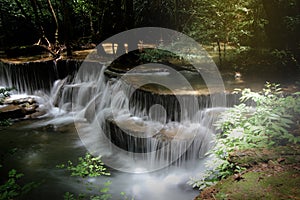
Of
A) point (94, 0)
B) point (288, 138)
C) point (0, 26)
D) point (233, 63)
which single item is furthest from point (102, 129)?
point (0, 26)

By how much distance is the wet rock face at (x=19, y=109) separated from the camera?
401 inches

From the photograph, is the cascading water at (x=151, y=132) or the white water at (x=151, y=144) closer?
the white water at (x=151, y=144)

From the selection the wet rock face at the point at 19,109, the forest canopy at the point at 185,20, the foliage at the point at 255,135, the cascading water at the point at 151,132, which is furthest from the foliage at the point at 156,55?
the foliage at the point at 255,135

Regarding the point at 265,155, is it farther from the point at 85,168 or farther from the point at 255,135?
the point at 85,168

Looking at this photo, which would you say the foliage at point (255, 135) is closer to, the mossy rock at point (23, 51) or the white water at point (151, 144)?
the white water at point (151, 144)

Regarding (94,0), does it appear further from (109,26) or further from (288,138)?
(288,138)

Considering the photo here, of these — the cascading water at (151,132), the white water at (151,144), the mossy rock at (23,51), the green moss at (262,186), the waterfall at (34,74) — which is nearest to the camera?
the green moss at (262,186)

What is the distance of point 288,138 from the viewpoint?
3.37 m

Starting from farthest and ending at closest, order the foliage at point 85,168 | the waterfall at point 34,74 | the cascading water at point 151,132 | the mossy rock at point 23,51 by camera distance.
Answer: the mossy rock at point 23,51 → the waterfall at point 34,74 → the cascading water at point 151,132 → the foliage at point 85,168

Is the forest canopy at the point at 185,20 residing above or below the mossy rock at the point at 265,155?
above

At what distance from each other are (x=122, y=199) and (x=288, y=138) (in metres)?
3.86

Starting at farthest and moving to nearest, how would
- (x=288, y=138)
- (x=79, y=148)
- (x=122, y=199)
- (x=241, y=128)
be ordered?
(x=79, y=148) < (x=122, y=199) < (x=241, y=128) < (x=288, y=138)

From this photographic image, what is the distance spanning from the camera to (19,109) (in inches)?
415

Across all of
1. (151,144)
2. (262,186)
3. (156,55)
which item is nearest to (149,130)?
(151,144)
